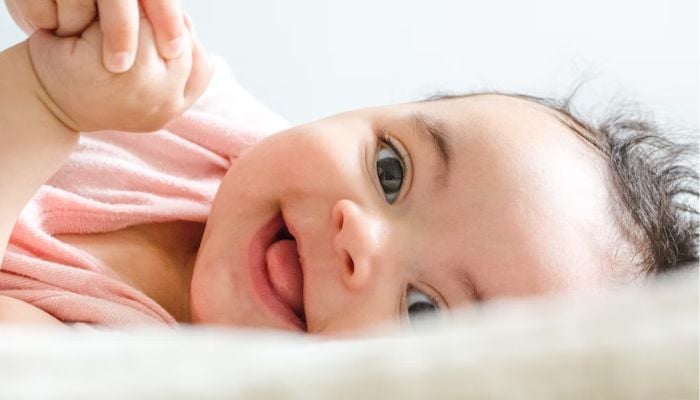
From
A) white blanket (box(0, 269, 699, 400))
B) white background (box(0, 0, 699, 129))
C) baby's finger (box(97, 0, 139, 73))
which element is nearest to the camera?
white blanket (box(0, 269, 699, 400))

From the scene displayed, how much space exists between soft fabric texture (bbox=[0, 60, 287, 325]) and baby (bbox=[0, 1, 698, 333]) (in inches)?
1.1

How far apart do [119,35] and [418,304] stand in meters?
0.27

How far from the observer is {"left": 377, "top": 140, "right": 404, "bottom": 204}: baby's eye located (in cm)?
67

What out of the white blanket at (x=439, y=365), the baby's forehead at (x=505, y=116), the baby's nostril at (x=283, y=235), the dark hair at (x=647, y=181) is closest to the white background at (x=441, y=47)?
the dark hair at (x=647, y=181)

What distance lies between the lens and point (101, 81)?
531mm

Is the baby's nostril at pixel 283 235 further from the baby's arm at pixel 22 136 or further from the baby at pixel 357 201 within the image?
the baby's arm at pixel 22 136

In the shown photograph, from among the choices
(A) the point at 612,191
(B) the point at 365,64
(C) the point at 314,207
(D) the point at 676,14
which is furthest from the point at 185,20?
(D) the point at 676,14

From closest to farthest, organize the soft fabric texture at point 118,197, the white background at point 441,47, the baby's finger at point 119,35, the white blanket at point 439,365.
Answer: the white blanket at point 439,365
the baby's finger at point 119,35
the soft fabric texture at point 118,197
the white background at point 441,47

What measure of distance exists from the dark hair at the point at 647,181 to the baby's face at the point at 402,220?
0.03m

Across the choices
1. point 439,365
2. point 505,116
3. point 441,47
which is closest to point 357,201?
point 505,116

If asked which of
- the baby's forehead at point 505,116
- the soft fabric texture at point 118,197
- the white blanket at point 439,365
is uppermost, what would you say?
the white blanket at point 439,365

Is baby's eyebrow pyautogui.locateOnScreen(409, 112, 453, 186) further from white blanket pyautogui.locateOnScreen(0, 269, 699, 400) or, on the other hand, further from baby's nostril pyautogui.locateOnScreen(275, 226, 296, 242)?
white blanket pyautogui.locateOnScreen(0, 269, 699, 400)

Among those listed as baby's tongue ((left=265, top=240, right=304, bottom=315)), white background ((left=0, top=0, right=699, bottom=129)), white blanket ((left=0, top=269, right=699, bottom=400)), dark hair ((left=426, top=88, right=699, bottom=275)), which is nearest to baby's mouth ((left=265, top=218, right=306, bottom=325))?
baby's tongue ((left=265, top=240, right=304, bottom=315))

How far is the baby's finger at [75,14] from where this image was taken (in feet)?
1.76
